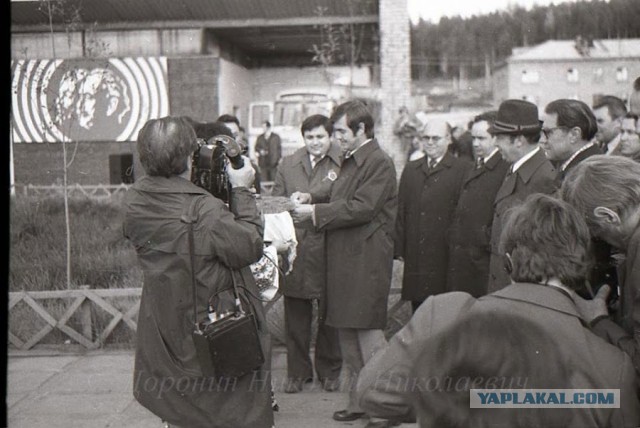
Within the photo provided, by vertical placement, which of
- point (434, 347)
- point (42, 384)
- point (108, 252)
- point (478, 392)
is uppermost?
point (434, 347)

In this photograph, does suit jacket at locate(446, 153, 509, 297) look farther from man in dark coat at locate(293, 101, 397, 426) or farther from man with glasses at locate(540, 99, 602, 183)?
man with glasses at locate(540, 99, 602, 183)

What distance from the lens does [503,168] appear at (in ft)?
17.0

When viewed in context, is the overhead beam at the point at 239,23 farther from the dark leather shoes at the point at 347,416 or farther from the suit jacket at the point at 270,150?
the dark leather shoes at the point at 347,416

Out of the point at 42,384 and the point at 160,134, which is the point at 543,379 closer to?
the point at 160,134

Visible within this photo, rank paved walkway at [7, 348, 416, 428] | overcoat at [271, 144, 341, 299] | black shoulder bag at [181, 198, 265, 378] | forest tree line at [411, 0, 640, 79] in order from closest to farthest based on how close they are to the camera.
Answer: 1. black shoulder bag at [181, 198, 265, 378]
2. paved walkway at [7, 348, 416, 428]
3. overcoat at [271, 144, 341, 299]
4. forest tree line at [411, 0, 640, 79]

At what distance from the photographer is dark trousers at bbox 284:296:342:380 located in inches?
220

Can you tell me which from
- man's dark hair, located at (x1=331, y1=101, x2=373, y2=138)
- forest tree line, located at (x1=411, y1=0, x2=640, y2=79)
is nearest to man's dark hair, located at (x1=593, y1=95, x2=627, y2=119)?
man's dark hair, located at (x1=331, y1=101, x2=373, y2=138)

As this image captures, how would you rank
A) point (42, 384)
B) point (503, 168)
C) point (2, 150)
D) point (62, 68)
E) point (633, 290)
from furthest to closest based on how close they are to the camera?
point (62, 68) < point (42, 384) < point (503, 168) < point (2, 150) < point (633, 290)

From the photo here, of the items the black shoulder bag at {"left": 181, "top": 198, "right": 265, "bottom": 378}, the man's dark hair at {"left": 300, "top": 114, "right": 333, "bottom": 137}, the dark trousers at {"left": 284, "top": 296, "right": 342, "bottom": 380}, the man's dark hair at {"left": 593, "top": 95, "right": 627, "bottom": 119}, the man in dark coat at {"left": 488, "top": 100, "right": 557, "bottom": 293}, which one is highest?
the man's dark hair at {"left": 593, "top": 95, "right": 627, "bottom": 119}

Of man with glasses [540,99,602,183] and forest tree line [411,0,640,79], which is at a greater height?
forest tree line [411,0,640,79]

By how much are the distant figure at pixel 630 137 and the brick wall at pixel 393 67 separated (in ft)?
39.9

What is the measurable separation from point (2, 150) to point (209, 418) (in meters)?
1.66

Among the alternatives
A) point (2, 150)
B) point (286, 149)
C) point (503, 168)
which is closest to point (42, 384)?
point (2, 150)

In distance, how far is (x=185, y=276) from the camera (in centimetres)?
320
